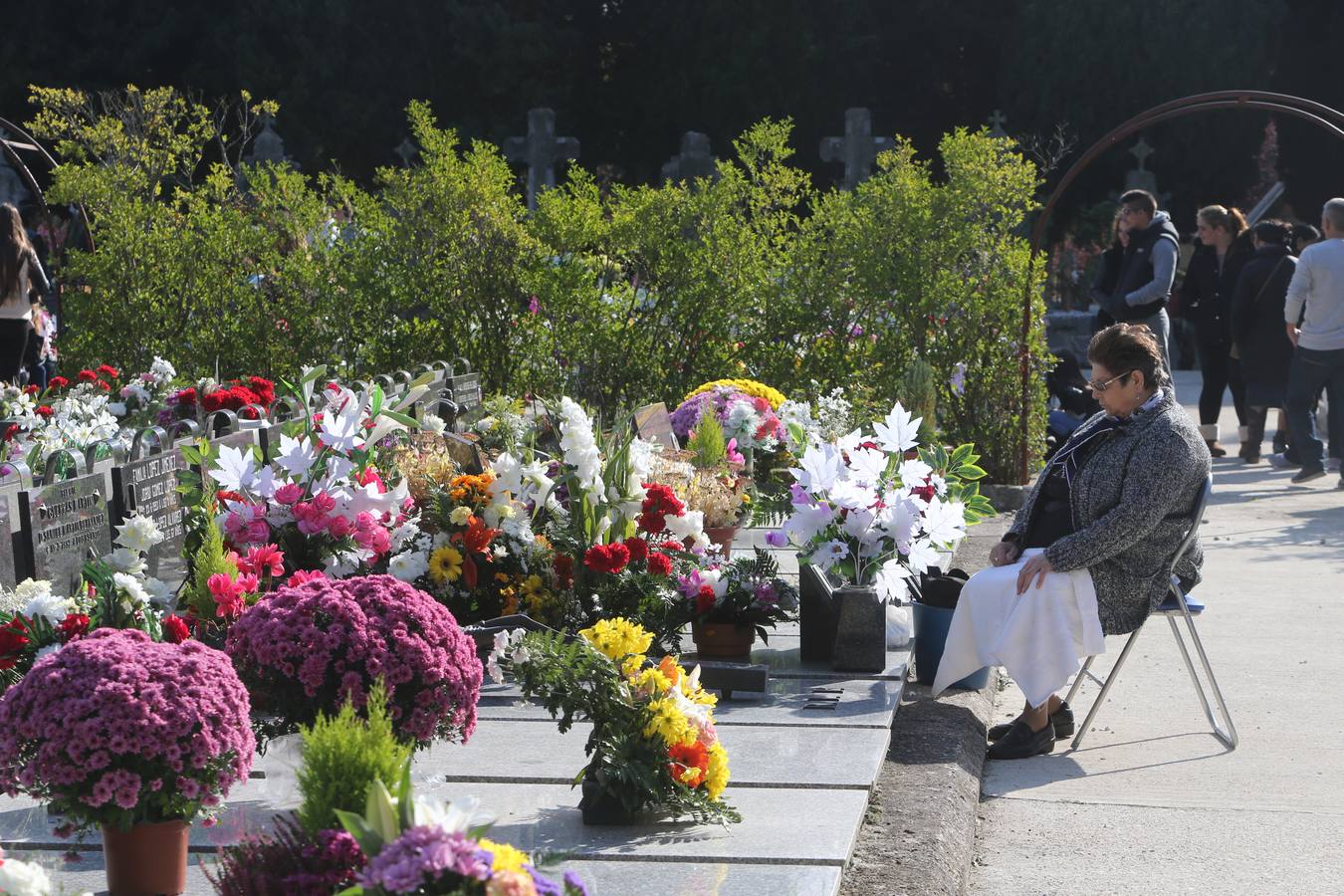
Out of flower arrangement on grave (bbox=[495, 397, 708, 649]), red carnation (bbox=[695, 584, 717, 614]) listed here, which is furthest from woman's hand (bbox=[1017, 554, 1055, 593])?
flower arrangement on grave (bbox=[495, 397, 708, 649])

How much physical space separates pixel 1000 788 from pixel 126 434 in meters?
4.80

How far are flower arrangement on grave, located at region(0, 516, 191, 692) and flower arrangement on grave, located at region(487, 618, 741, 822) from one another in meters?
0.91

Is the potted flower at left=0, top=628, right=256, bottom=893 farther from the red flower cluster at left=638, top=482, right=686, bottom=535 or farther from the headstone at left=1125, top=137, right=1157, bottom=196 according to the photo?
the headstone at left=1125, top=137, right=1157, bottom=196

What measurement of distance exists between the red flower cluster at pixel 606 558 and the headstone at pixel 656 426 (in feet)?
8.76

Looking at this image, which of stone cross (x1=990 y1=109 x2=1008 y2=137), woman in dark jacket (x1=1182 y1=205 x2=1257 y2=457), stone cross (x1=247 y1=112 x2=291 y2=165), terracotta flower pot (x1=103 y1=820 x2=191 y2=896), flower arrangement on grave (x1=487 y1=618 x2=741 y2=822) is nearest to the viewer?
terracotta flower pot (x1=103 y1=820 x2=191 y2=896)

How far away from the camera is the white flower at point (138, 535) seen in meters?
4.57

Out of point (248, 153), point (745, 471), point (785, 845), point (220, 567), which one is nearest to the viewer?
point (785, 845)

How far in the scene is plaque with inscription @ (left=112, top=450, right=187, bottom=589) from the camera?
505 centimetres

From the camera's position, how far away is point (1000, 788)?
4.72 meters

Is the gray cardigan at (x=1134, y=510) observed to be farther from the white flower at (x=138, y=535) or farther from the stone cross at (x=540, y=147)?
the stone cross at (x=540, y=147)

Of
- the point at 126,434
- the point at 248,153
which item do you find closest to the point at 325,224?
the point at 126,434

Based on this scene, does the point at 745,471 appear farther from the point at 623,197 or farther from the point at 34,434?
the point at 34,434

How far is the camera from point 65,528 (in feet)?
15.9

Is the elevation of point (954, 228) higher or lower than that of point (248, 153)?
lower
